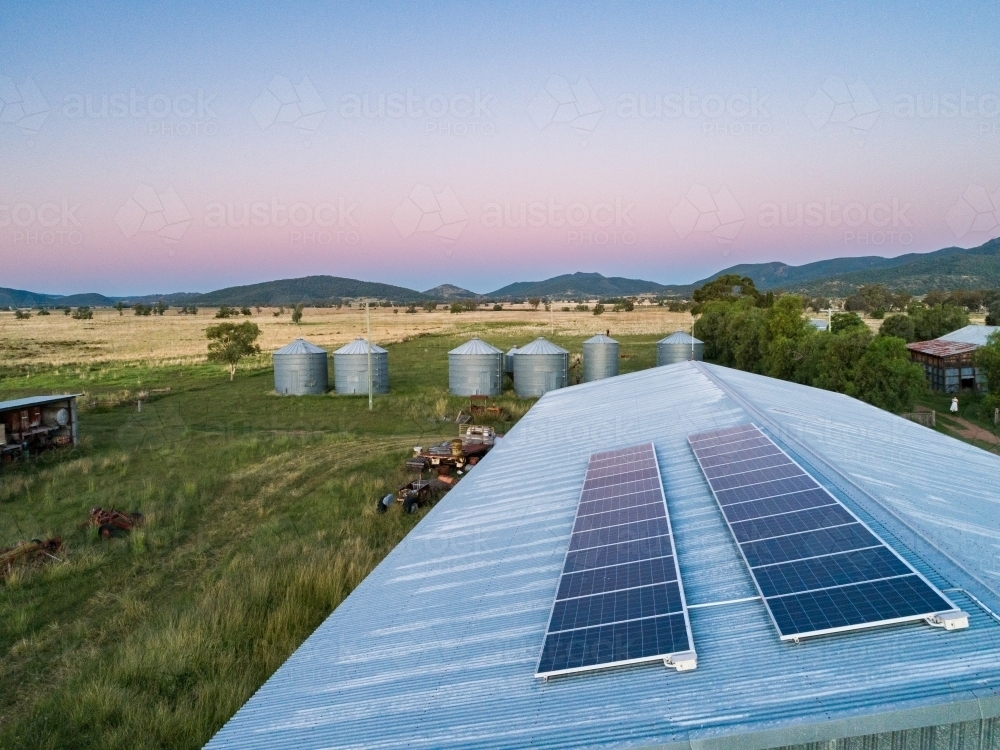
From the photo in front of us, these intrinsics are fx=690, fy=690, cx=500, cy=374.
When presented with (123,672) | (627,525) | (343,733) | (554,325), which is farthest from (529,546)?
(554,325)

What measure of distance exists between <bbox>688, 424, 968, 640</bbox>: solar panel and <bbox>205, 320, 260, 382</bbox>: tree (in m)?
43.1

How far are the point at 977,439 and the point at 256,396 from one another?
37.1 metres

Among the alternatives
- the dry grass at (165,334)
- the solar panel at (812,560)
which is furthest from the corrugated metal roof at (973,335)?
the dry grass at (165,334)

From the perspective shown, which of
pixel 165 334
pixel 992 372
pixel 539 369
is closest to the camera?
pixel 992 372

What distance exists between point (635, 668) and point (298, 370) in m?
38.4

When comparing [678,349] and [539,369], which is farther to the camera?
[678,349]

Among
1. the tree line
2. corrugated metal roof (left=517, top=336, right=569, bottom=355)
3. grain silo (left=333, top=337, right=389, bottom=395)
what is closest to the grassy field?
grain silo (left=333, top=337, right=389, bottom=395)

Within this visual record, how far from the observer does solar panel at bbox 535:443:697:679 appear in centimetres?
643

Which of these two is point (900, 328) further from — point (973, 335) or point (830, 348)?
point (830, 348)

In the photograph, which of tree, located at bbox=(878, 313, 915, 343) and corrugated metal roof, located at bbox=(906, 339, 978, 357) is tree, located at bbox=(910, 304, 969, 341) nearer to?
tree, located at bbox=(878, 313, 915, 343)

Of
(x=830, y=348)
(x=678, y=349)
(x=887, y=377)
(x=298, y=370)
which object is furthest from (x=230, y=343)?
(x=887, y=377)

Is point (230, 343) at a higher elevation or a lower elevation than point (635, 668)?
higher

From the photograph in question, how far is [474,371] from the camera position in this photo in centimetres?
4141

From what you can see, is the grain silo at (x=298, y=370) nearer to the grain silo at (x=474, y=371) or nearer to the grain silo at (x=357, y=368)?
the grain silo at (x=357, y=368)
